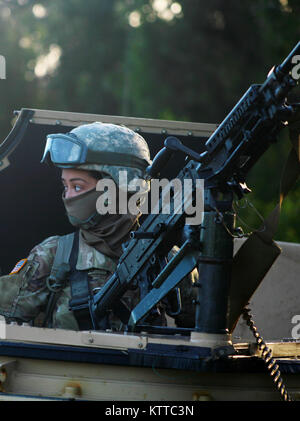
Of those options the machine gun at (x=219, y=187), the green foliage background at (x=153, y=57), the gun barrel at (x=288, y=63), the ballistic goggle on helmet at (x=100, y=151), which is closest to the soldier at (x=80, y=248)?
the ballistic goggle on helmet at (x=100, y=151)

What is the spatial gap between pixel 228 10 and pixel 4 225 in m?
18.6

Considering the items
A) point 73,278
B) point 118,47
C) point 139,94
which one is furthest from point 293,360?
point 118,47

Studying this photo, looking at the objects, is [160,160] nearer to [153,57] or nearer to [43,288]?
[43,288]

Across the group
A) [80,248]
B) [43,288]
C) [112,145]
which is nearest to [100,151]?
[112,145]

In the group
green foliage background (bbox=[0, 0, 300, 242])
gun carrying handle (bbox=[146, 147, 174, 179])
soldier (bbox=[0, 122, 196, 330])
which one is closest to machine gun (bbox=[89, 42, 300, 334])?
gun carrying handle (bbox=[146, 147, 174, 179])

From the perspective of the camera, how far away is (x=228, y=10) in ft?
77.0

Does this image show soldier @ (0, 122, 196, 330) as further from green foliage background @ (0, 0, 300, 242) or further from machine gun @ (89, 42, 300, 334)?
green foliage background @ (0, 0, 300, 242)

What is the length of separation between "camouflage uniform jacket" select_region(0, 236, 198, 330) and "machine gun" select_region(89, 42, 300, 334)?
74cm

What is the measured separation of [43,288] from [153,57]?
1952 centimetres

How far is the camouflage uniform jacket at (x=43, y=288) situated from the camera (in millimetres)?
4674

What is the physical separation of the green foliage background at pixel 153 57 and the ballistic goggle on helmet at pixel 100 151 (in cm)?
564
